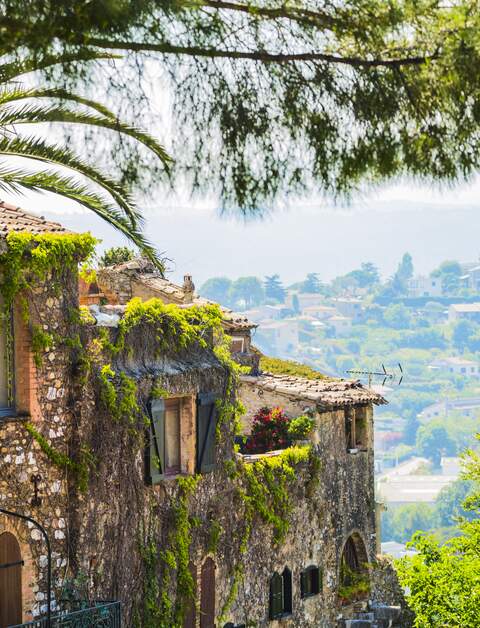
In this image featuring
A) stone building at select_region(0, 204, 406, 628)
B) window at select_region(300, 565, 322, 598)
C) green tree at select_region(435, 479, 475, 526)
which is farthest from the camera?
green tree at select_region(435, 479, 475, 526)

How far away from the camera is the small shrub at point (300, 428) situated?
1204 inches

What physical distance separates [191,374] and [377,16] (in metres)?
13.2

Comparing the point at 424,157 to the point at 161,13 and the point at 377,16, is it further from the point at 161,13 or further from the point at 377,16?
the point at 161,13

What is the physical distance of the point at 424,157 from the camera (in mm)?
12406

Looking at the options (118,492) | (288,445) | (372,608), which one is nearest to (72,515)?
(118,492)

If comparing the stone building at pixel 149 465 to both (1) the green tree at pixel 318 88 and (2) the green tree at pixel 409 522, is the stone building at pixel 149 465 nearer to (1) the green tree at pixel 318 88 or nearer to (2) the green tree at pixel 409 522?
(1) the green tree at pixel 318 88

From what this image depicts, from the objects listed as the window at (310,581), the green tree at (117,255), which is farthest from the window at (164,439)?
the green tree at (117,255)

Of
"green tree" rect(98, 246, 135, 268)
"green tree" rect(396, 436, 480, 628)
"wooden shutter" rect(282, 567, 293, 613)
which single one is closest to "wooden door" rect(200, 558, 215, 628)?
"wooden shutter" rect(282, 567, 293, 613)

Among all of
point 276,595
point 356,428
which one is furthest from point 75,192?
point 356,428

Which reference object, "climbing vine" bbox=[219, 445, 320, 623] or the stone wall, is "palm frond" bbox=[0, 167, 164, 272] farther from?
"climbing vine" bbox=[219, 445, 320, 623]

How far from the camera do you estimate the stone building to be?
2027cm

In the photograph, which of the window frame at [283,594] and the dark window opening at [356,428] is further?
the dark window opening at [356,428]

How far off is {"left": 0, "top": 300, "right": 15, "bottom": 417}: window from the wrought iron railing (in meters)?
2.87

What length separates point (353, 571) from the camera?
110 ft
